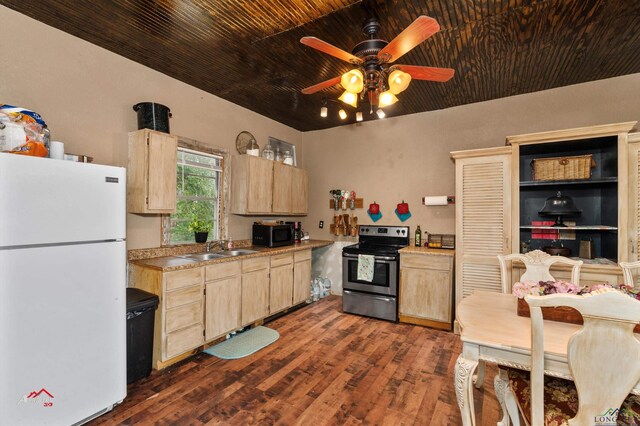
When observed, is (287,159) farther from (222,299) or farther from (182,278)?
(182,278)

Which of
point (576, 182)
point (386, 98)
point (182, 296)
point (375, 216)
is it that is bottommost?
point (182, 296)

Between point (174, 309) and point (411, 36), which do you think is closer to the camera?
point (411, 36)

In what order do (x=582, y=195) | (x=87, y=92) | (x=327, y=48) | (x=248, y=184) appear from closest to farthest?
(x=327, y=48), (x=87, y=92), (x=582, y=195), (x=248, y=184)

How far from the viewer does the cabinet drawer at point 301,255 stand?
162 inches

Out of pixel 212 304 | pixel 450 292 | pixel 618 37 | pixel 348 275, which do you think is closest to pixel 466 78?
pixel 618 37

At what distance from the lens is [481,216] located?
3.36 metres

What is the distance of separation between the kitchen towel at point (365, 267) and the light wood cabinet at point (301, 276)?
84cm

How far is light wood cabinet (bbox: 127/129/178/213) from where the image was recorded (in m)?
2.71

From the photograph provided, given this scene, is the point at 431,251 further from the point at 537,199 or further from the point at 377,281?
the point at 537,199

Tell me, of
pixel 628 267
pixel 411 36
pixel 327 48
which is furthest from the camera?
pixel 628 267

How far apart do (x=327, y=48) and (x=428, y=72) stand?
2.42ft

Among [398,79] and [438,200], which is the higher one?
[398,79]

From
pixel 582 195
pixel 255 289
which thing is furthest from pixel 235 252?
pixel 582 195

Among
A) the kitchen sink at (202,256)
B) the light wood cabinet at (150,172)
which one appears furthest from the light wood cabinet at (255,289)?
the light wood cabinet at (150,172)
